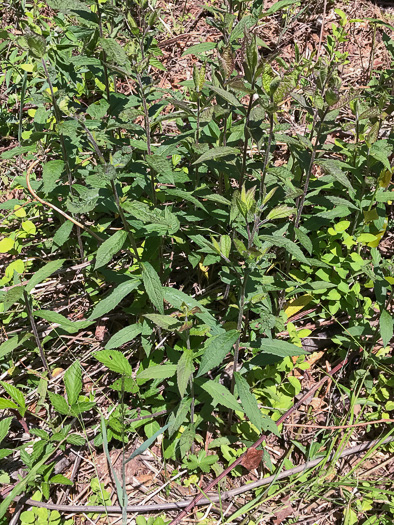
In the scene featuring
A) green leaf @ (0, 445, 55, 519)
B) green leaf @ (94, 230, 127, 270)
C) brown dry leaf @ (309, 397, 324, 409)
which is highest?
green leaf @ (94, 230, 127, 270)

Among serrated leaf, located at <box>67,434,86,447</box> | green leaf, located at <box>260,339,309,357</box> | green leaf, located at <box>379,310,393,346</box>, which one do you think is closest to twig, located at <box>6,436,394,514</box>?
serrated leaf, located at <box>67,434,86,447</box>

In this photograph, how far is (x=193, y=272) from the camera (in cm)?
322

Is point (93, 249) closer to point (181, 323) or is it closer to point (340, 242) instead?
point (181, 323)

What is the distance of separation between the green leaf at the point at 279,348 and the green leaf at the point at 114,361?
0.77 metres

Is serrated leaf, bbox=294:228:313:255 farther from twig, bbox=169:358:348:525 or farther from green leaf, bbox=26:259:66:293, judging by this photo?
green leaf, bbox=26:259:66:293

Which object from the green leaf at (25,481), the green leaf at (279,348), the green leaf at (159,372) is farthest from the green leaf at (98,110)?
the green leaf at (25,481)

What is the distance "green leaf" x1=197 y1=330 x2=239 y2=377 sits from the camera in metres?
2.01

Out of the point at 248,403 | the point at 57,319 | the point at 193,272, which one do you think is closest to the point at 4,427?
the point at 57,319

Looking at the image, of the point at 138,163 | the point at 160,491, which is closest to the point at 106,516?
the point at 160,491

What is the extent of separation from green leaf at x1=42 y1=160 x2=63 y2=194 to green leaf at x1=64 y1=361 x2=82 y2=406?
103 centimetres

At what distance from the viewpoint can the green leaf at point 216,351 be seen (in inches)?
79.2

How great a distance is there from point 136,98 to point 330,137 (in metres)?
2.08

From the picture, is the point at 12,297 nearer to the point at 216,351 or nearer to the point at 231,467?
the point at 216,351

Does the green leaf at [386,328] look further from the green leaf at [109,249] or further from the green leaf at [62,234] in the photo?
the green leaf at [62,234]
